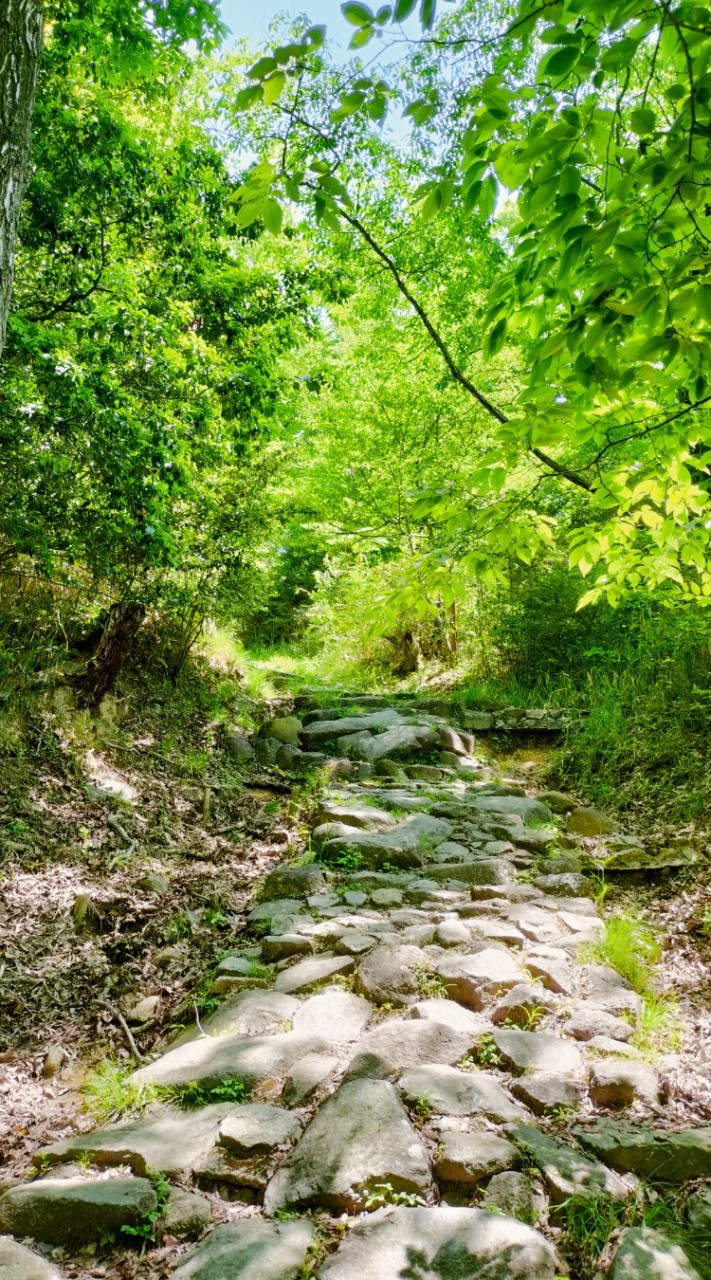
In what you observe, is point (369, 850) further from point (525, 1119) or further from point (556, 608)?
point (556, 608)

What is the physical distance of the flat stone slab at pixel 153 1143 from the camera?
6.50 feet

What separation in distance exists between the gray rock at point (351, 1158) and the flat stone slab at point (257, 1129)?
0.25 feet

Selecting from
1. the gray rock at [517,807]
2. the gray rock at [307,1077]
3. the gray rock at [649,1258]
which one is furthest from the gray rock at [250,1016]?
the gray rock at [517,807]

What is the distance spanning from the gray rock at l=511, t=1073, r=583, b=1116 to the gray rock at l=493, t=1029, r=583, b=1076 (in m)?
0.05

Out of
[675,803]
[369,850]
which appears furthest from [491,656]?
[369,850]

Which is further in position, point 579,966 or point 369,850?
point 369,850

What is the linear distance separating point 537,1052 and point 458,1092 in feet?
1.36

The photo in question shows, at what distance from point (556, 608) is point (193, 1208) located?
772 cm

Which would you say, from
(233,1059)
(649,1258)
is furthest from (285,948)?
(649,1258)

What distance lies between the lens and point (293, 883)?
4180mm

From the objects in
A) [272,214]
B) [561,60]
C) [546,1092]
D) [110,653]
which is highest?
[561,60]

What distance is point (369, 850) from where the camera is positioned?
4570mm

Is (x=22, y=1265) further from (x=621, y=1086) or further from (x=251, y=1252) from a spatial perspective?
(x=621, y=1086)

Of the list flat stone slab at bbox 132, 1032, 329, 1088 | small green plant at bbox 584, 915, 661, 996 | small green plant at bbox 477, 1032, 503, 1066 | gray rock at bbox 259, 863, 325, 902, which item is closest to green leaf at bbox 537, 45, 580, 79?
small green plant at bbox 477, 1032, 503, 1066
